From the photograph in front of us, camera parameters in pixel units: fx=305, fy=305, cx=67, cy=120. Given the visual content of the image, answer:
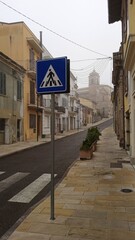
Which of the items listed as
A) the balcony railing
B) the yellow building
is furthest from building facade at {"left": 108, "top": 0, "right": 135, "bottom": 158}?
the balcony railing

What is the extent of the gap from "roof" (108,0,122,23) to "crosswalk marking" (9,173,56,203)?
337 inches

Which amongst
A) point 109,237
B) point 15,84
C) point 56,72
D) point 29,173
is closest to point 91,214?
point 109,237

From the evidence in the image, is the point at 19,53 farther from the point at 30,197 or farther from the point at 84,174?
the point at 30,197

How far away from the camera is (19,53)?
2930cm

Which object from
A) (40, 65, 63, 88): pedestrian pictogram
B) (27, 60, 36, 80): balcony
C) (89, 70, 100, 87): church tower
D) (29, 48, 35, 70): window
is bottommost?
(40, 65, 63, 88): pedestrian pictogram

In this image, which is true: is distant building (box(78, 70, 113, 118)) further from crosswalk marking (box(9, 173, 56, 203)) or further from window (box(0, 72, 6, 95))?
crosswalk marking (box(9, 173, 56, 203))

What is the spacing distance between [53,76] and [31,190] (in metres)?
4.06

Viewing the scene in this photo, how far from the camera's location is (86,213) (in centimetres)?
559

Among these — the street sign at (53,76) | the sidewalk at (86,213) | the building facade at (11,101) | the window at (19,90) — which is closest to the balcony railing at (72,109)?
the building facade at (11,101)

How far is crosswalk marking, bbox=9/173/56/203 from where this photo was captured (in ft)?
23.4

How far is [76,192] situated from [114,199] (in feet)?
3.43

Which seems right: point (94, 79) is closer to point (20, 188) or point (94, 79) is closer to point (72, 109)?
point (72, 109)

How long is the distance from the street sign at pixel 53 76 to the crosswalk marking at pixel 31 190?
3.07m

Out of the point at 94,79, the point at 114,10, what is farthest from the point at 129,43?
the point at 94,79
